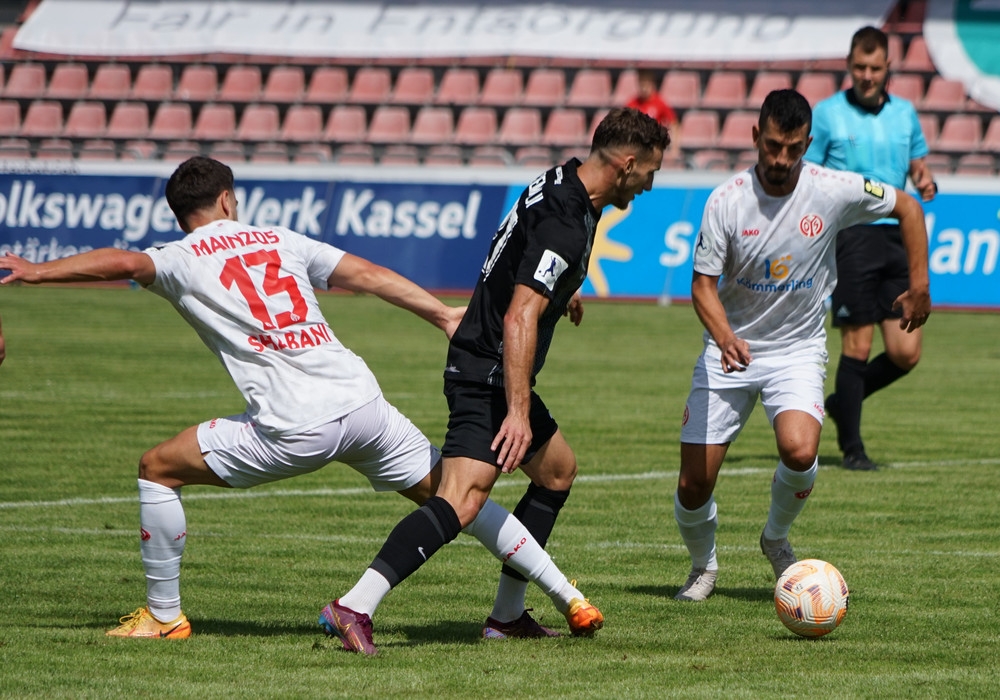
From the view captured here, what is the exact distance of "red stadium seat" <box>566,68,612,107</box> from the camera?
27938mm

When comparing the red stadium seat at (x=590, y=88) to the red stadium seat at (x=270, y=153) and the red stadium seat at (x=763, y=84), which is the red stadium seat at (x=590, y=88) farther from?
the red stadium seat at (x=270, y=153)

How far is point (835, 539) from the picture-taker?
757 cm

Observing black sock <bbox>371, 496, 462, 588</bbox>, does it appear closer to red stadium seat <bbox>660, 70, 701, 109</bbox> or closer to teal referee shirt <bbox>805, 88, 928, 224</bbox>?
teal referee shirt <bbox>805, 88, 928, 224</bbox>

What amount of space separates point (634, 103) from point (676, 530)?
1022 cm

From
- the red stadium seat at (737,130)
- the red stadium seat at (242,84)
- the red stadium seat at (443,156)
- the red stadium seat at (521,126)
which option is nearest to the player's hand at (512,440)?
the red stadium seat at (443,156)

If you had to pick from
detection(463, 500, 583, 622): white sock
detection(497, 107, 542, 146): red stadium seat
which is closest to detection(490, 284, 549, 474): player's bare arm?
detection(463, 500, 583, 622): white sock

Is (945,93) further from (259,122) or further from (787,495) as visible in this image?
(787,495)

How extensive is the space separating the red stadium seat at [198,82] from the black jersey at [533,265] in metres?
25.4

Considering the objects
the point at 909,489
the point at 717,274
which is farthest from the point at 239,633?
the point at 909,489

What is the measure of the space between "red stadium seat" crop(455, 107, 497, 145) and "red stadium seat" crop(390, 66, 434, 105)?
4.75ft

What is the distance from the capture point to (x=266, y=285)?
5406mm

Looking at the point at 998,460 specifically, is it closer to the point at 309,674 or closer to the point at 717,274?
the point at 717,274

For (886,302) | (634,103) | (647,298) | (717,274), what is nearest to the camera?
(717,274)

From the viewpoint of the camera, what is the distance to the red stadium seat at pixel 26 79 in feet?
99.8
